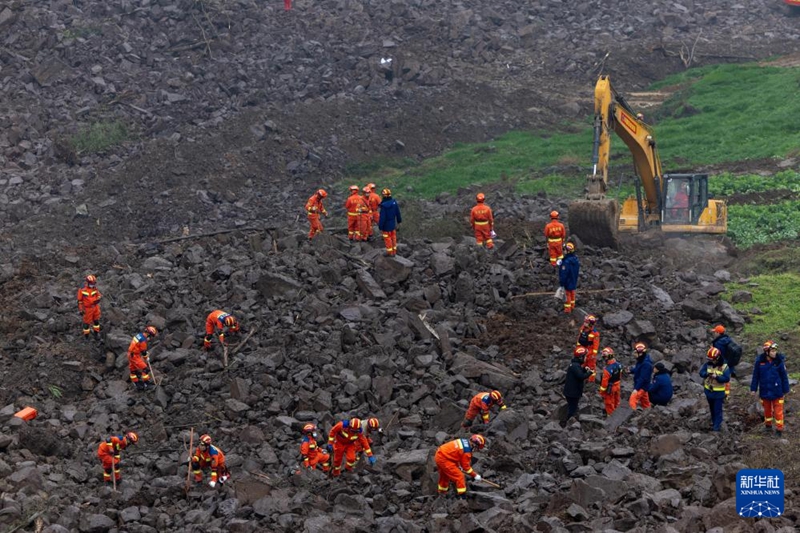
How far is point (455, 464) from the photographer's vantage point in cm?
1552

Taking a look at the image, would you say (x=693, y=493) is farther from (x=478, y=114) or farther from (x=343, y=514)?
(x=478, y=114)

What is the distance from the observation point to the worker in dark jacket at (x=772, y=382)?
16547 millimetres

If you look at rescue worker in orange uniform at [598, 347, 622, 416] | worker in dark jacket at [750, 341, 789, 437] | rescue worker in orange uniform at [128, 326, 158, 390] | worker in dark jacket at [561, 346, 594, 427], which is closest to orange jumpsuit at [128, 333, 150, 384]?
rescue worker in orange uniform at [128, 326, 158, 390]

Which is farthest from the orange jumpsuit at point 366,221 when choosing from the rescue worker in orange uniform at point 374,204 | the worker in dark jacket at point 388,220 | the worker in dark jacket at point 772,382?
the worker in dark jacket at point 772,382

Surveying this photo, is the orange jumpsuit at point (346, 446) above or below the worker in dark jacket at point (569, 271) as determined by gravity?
below

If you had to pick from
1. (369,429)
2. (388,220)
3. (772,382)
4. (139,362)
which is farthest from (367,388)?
(772,382)

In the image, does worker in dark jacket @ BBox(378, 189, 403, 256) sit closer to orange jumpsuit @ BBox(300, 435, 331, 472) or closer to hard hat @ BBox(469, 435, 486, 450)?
orange jumpsuit @ BBox(300, 435, 331, 472)

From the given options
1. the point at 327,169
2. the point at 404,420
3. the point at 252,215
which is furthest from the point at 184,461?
the point at 327,169

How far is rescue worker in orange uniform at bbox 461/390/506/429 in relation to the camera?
1716 cm

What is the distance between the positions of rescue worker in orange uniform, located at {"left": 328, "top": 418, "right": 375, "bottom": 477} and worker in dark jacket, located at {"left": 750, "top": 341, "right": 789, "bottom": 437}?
570 cm

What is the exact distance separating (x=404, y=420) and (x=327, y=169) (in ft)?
58.3

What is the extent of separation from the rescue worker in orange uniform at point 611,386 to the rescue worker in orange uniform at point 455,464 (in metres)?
3.23

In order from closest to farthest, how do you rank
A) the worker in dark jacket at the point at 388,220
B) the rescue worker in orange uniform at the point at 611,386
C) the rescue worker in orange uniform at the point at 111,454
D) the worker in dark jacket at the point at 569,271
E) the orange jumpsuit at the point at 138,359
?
the rescue worker in orange uniform at the point at 111,454 < the rescue worker in orange uniform at the point at 611,386 < the orange jumpsuit at the point at 138,359 < the worker in dark jacket at the point at 569,271 < the worker in dark jacket at the point at 388,220
